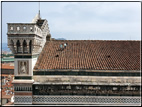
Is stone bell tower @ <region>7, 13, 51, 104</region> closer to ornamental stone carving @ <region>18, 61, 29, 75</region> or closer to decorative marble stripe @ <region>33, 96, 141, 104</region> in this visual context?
ornamental stone carving @ <region>18, 61, 29, 75</region>

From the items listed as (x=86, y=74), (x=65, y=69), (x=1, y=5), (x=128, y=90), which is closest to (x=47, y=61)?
(x=65, y=69)

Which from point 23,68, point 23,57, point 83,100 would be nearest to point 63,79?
A: point 83,100

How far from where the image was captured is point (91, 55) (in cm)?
1152

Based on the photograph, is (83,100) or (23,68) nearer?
(23,68)

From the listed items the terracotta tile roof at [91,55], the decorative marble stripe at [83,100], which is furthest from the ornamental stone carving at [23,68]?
the decorative marble stripe at [83,100]

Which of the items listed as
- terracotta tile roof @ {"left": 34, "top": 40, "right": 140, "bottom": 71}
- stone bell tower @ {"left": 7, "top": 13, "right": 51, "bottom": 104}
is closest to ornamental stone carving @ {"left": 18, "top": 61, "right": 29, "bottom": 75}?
stone bell tower @ {"left": 7, "top": 13, "right": 51, "bottom": 104}

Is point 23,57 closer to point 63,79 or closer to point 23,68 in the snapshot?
point 23,68

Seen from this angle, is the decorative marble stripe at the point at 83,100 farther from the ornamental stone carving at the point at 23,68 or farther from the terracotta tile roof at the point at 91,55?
the terracotta tile roof at the point at 91,55

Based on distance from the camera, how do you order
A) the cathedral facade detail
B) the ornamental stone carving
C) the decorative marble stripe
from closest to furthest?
the cathedral facade detail, the ornamental stone carving, the decorative marble stripe

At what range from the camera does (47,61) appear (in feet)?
36.2

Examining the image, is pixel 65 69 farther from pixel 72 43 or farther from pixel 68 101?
pixel 72 43

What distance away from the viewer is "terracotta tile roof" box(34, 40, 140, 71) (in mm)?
10609

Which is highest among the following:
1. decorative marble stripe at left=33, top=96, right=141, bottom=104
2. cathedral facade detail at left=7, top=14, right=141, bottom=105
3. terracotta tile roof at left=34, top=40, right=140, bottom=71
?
→ terracotta tile roof at left=34, top=40, right=140, bottom=71

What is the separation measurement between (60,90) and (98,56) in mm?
3050
